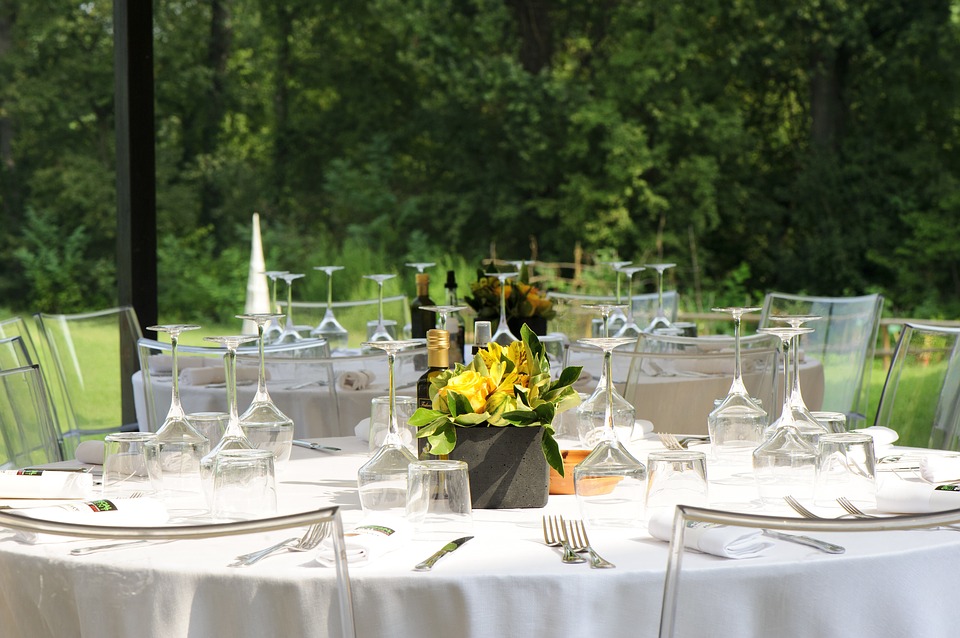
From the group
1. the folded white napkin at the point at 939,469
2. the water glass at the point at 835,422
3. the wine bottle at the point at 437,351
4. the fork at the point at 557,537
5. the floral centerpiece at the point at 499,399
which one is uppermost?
the wine bottle at the point at 437,351

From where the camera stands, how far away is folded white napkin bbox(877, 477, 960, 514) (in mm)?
1510

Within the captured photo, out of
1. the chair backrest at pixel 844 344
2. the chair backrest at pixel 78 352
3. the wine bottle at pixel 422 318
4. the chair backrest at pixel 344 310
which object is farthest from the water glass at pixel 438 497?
the chair backrest at pixel 844 344

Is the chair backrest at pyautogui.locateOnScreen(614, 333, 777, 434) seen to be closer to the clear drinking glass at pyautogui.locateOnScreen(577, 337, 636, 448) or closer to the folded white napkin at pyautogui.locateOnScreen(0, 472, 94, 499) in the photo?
the clear drinking glass at pyautogui.locateOnScreen(577, 337, 636, 448)

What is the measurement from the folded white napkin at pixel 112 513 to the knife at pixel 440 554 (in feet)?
1.27

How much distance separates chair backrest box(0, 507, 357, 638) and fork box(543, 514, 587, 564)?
25cm

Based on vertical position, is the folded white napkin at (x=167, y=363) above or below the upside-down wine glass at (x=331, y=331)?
below

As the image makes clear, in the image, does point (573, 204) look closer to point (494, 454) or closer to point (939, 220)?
point (939, 220)

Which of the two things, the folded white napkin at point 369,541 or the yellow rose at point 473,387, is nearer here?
the folded white napkin at point 369,541

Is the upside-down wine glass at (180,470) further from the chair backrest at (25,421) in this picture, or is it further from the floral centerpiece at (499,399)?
the chair backrest at (25,421)

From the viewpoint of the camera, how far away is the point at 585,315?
21.0ft

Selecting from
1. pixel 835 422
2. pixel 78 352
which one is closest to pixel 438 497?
pixel 835 422

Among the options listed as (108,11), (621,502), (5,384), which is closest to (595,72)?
(108,11)

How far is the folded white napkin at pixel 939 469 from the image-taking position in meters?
1.72

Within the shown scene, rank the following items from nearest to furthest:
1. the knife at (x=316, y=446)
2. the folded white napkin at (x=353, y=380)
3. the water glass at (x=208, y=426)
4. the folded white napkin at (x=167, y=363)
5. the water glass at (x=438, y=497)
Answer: the water glass at (x=438, y=497), the water glass at (x=208, y=426), the knife at (x=316, y=446), the folded white napkin at (x=353, y=380), the folded white napkin at (x=167, y=363)
